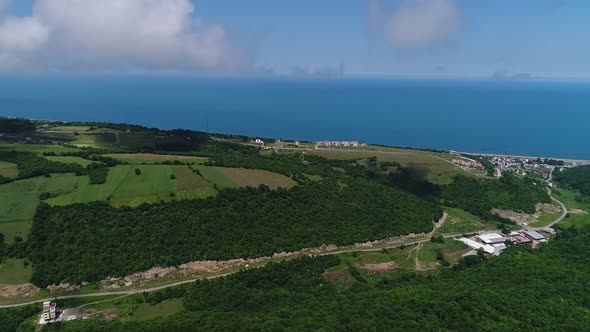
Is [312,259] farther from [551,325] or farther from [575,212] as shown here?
[575,212]

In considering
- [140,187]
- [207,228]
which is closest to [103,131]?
[140,187]

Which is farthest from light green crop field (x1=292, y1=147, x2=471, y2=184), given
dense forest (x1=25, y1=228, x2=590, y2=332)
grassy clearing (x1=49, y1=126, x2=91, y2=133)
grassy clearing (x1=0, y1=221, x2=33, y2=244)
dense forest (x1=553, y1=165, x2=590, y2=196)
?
grassy clearing (x1=0, y1=221, x2=33, y2=244)

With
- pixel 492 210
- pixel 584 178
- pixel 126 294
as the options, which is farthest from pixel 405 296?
pixel 584 178

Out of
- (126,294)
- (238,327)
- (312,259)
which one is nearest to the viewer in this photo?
(238,327)

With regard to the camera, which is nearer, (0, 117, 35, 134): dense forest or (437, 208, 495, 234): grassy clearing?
(437, 208, 495, 234): grassy clearing

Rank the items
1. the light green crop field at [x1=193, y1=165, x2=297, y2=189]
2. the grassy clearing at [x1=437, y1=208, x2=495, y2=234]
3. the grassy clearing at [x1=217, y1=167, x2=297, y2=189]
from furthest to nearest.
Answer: the grassy clearing at [x1=437, y1=208, x2=495, y2=234]
the grassy clearing at [x1=217, y1=167, x2=297, y2=189]
the light green crop field at [x1=193, y1=165, x2=297, y2=189]

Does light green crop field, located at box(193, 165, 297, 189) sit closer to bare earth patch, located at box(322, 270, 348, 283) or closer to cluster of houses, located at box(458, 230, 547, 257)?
bare earth patch, located at box(322, 270, 348, 283)
